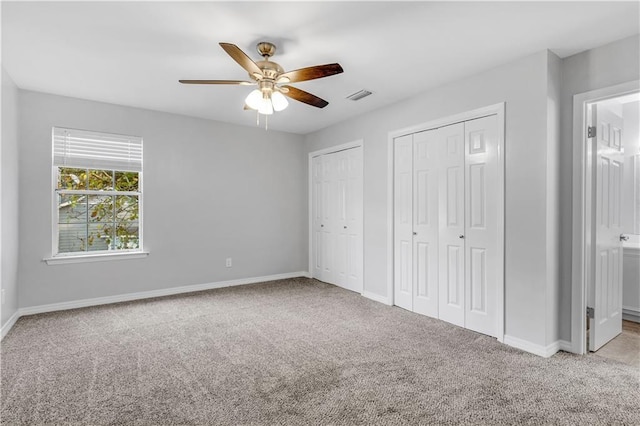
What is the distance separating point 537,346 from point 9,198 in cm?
506

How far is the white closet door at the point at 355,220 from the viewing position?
15.1 ft

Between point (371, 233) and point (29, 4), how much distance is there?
148 inches

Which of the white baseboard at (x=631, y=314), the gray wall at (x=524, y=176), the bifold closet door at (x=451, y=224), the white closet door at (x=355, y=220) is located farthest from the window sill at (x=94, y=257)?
Answer: the white baseboard at (x=631, y=314)

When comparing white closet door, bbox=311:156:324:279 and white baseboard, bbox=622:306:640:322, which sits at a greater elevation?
white closet door, bbox=311:156:324:279

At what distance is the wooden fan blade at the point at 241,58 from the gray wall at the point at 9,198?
2490mm

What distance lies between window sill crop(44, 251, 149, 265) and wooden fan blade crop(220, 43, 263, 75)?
3.05 m

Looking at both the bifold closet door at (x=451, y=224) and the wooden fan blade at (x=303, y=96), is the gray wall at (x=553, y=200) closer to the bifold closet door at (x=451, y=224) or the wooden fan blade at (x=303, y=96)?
the bifold closet door at (x=451, y=224)

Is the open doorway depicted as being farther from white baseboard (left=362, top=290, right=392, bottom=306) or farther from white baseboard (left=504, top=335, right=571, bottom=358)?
white baseboard (left=362, top=290, right=392, bottom=306)

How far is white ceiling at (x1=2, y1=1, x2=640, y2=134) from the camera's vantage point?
2.17 metres

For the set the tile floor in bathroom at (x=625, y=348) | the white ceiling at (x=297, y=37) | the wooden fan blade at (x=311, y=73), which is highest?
the white ceiling at (x=297, y=37)

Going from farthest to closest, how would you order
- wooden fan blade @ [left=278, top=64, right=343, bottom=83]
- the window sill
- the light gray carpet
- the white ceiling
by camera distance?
the window sill < wooden fan blade @ [left=278, top=64, right=343, bottom=83] < the white ceiling < the light gray carpet

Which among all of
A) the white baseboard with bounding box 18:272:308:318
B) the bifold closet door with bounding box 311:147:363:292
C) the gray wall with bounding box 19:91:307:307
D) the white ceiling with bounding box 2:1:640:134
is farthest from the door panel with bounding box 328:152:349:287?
the white ceiling with bounding box 2:1:640:134

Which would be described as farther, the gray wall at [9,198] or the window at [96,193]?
the window at [96,193]

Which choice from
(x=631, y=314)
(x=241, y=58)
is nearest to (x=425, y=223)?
(x=631, y=314)
